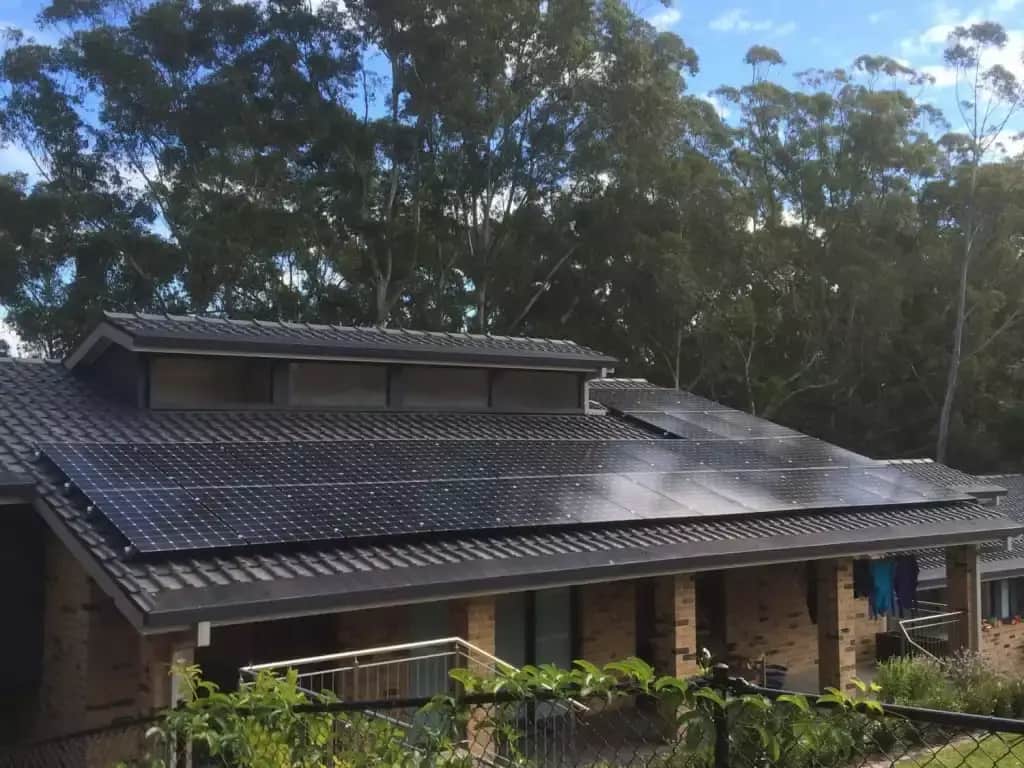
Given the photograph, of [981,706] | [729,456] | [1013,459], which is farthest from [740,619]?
[1013,459]

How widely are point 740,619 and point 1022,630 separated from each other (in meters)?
7.75

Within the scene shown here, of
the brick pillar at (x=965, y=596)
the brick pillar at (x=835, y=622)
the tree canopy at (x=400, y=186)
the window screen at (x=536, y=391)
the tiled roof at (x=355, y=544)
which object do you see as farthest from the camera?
the tree canopy at (x=400, y=186)

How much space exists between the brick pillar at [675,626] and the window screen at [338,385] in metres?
5.40

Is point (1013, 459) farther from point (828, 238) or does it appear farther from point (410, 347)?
point (410, 347)

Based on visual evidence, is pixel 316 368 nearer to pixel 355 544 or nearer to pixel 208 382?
pixel 208 382

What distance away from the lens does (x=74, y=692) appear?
9680 mm

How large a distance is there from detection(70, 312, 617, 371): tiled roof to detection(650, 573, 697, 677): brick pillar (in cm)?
533

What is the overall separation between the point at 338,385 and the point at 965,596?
10241 millimetres

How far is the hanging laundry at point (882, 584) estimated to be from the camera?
15.0 meters

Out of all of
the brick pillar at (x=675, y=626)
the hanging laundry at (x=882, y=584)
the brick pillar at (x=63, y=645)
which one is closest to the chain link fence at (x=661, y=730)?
the brick pillar at (x=63, y=645)

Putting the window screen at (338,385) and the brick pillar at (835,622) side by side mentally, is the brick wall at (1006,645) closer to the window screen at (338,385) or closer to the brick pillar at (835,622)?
the brick pillar at (835,622)

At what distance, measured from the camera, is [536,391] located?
17.3 meters

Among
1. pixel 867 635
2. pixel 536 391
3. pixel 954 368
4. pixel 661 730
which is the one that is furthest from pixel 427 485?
pixel 954 368

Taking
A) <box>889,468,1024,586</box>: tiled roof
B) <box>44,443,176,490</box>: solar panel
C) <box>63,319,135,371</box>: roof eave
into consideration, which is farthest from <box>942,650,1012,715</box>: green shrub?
<box>63,319,135,371</box>: roof eave
